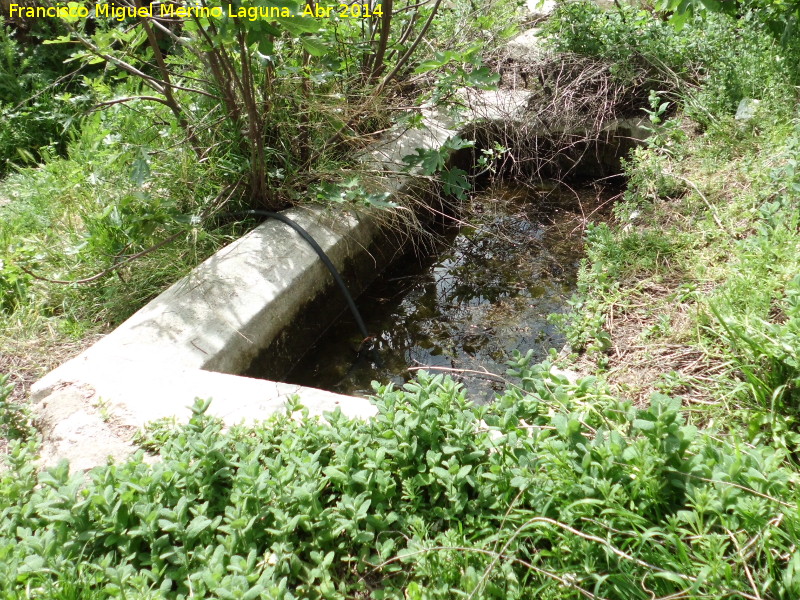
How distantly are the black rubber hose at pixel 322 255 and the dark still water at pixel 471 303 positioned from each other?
12cm

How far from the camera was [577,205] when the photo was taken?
527cm

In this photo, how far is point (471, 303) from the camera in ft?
13.6

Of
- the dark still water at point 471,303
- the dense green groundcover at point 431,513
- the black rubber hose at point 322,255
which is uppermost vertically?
the dense green groundcover at point 431,513

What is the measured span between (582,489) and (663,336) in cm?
150

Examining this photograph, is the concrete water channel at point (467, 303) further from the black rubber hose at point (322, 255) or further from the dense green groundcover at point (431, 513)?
the dense green groundcover at point (431, 513)

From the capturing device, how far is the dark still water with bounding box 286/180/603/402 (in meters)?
3.66

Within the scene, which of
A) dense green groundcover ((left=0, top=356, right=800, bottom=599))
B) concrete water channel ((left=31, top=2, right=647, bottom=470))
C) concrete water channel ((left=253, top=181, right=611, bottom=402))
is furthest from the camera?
concrete water channel ((left=253, top=181, right=611, bottom=402))

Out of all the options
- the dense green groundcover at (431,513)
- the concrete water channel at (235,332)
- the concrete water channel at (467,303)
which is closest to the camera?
the dense green groundcover at (431,513)

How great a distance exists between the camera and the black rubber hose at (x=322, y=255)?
3.69 m

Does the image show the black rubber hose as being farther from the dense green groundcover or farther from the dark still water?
the dense green groundcover

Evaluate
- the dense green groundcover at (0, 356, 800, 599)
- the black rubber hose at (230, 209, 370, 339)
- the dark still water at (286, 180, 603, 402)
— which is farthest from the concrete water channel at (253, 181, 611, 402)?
the dense green groundcover at (0, 356, 800, 599)

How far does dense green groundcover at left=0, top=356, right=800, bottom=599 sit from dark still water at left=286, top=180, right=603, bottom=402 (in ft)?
4.73

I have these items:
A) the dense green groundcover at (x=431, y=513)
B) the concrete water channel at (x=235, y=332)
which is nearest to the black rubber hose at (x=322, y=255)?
the concrete water channel at (x=235, y=332)

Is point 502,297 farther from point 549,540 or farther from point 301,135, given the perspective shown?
point 549,540
